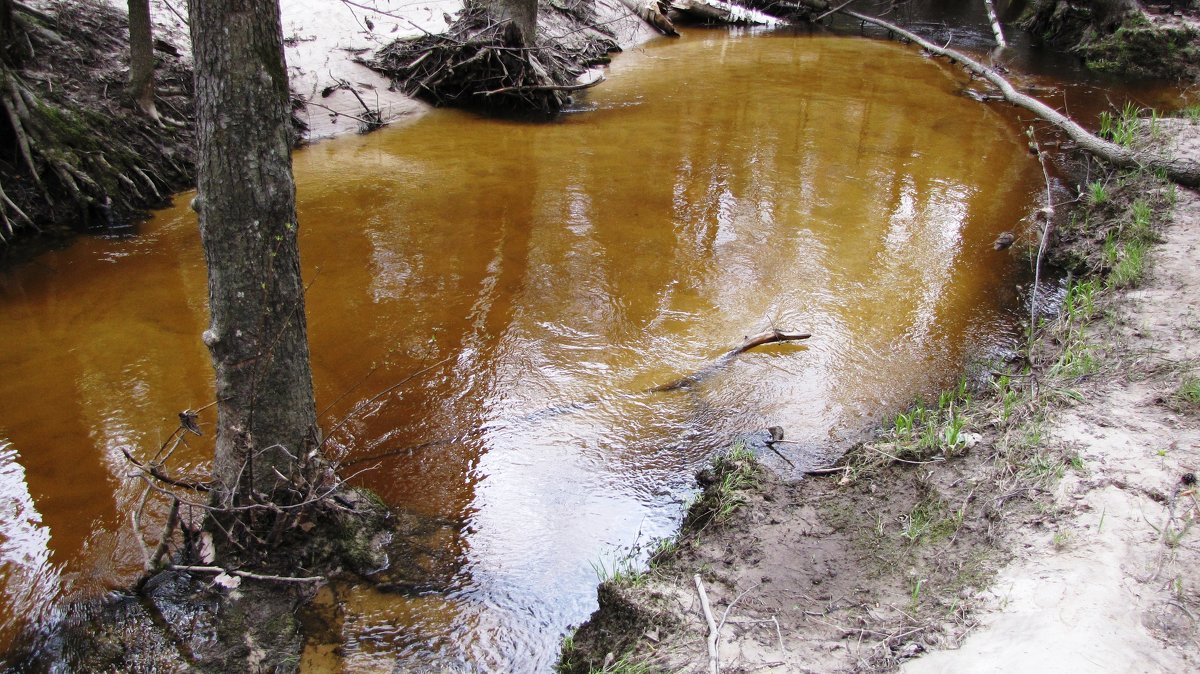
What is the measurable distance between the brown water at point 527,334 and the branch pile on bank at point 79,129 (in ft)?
1.37

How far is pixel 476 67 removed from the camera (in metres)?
9.80

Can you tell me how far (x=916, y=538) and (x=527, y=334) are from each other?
9.71 ft

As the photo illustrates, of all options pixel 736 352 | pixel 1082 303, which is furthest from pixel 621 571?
pixel 1082 303

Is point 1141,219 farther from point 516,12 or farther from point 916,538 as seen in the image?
point 516,12

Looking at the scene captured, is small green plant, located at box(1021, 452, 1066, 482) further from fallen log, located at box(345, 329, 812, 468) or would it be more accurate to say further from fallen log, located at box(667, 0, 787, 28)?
fallen log, located at box(667, 0, 787, 28)

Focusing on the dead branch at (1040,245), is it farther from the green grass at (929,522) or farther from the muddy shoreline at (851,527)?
the green grass at (929,522)

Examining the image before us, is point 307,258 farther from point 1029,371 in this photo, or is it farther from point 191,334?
point 1029,371

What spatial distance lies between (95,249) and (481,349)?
367 centimetres

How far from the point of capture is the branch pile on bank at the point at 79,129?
6039 millimetres

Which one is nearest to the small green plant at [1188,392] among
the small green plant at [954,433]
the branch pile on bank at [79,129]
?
the small green plant at [954,433]

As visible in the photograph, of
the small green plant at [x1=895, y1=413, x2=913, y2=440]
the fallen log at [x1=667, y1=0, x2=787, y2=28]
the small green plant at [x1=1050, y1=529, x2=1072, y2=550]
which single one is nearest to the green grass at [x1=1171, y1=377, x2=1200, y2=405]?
the small green plant at [x1=895, y1=413, x2=913, y2=440]

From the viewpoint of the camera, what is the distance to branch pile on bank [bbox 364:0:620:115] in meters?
9.68

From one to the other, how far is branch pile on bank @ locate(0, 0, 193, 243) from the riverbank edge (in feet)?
19.6

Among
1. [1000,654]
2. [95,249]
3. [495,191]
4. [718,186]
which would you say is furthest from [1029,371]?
[95,249]
